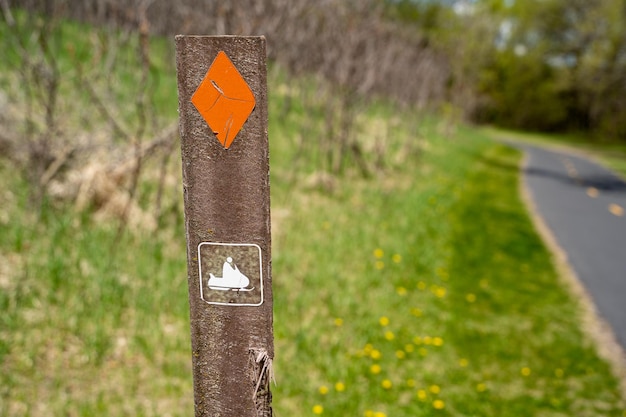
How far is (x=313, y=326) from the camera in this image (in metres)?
4.07

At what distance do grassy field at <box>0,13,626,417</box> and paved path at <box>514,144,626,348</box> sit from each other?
43 centimetres

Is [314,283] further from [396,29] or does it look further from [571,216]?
[396,29]

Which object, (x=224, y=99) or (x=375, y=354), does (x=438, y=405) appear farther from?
(x=224, y=99)

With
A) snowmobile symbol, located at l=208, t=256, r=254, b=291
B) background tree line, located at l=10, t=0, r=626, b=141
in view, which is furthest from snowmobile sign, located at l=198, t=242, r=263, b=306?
background tree line, located at l=10, t=0, r=626, b=141

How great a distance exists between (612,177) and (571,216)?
7.47m

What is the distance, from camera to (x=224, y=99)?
131 centimetres

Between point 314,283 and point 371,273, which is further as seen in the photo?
point 371,273

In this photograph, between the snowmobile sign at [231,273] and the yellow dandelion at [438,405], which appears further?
the yellow dandelion at [438,405]

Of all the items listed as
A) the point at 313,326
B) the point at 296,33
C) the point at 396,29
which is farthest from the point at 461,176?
the point at 313,326

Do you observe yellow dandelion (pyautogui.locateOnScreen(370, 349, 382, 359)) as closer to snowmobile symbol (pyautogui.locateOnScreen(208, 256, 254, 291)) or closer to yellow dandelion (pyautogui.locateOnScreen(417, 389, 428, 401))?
yellow dandelion (pyautogui.locateOnScreen(417, 389, 428, 401))

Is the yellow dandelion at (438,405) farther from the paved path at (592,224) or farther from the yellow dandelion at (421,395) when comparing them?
the paved path at (592,224)

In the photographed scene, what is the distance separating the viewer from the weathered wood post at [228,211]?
1.30 metres

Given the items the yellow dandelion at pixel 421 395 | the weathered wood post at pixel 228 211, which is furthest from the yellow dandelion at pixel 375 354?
the weathered wood post at pixel 228 211

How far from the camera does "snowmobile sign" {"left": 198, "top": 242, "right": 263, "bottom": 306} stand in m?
1.37
